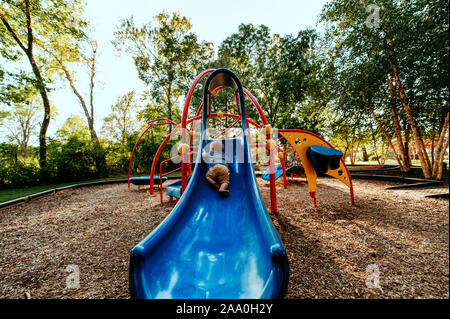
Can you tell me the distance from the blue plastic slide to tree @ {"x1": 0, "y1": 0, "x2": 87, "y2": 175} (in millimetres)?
10639

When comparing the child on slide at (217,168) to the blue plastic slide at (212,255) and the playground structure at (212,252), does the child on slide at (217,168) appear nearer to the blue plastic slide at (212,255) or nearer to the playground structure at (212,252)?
the playground structure at (212,252)

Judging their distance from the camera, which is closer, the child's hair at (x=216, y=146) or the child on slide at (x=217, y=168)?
the child on slide at (x=217, y=168)

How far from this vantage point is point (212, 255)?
1559 mm

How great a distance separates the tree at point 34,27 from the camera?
25.1 feet

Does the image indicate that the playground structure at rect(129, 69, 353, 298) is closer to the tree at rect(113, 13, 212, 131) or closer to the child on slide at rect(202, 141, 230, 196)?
the child on slide at rect(202, 141, 230, 196)

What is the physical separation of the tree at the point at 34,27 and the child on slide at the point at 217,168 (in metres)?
9.92

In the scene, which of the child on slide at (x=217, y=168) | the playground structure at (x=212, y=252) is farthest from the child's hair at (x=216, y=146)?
the playground structure at (x=212, y=252)

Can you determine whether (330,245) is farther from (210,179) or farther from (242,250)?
(210,179)

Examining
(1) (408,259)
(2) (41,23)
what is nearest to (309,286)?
(1) (408,259)

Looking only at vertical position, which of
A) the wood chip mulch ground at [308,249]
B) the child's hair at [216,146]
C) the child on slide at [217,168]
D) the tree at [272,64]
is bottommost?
the wood chip mulch ground at [308,249]

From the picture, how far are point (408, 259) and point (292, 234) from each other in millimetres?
1222

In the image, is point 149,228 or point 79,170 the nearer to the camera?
point 149,228
